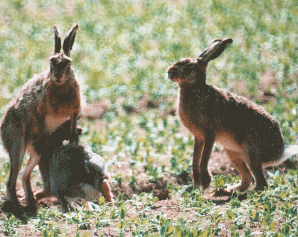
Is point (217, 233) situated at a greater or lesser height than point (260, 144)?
lesser

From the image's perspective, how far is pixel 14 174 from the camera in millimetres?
6234

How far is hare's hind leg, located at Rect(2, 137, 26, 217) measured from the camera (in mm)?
6188

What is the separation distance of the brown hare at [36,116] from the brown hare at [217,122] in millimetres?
1155

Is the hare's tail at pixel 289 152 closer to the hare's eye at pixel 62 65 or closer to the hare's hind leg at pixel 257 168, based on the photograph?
the hare's hind leg at pixel 257 168

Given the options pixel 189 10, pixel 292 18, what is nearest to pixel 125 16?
pixel 189 10

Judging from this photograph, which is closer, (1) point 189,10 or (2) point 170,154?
(2) point 170,154

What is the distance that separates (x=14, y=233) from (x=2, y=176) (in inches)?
80.0

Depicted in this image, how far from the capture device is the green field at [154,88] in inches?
197

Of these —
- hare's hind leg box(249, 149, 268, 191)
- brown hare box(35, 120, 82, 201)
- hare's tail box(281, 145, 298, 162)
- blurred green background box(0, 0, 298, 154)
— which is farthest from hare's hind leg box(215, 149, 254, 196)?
brown hare box(35, 120, 82, 201)

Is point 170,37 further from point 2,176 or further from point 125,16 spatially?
point 2,176

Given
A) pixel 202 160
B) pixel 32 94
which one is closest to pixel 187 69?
pixel 202 160

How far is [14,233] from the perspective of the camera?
5035mm

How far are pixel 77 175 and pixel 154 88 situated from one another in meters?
4.59

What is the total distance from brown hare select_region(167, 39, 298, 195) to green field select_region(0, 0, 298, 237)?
0.30 metres
